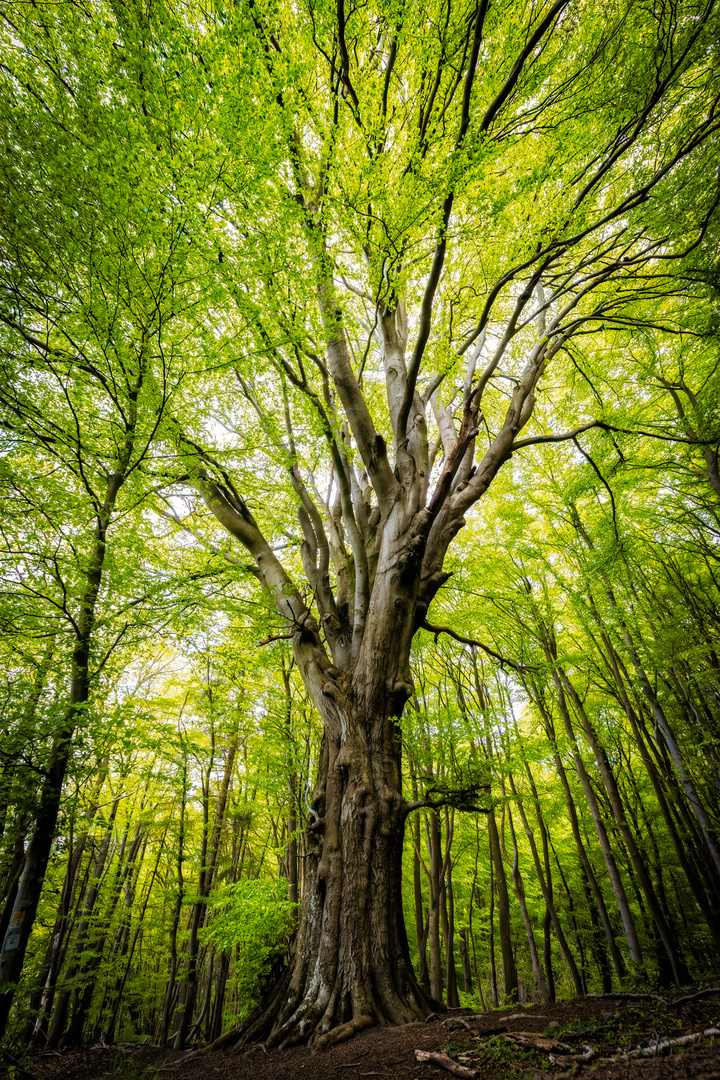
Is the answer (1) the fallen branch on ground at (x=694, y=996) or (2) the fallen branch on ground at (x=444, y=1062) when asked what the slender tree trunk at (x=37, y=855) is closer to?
(2) the fallen branch on ground at (x=444, y=1062)

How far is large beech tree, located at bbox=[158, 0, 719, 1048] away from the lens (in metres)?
3.78

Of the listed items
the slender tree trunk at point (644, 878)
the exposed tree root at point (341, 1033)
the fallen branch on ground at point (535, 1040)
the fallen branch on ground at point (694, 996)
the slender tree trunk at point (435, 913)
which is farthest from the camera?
the slender tree trunk at point (435, 913)

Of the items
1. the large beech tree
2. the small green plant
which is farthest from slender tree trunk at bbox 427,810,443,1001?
the large beech tree

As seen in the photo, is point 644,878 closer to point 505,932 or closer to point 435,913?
point 505,932

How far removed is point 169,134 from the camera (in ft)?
13.0

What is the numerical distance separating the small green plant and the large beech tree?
1005 mm

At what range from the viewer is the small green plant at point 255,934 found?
524 centimetres

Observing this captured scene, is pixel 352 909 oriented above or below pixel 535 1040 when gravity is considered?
above

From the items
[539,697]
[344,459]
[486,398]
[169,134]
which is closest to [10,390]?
[169,134]

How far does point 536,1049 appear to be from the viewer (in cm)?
247

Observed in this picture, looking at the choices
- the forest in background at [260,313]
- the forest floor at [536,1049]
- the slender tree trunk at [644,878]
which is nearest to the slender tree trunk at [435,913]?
the forest in background at [260,313]

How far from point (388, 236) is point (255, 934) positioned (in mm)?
7856

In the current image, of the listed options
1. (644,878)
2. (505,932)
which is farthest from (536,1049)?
(505,932)

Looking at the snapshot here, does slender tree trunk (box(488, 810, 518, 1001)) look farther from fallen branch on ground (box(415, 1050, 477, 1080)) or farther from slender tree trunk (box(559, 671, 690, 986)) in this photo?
fallen branch on ground (box(415, 1050, 477, 1080))
